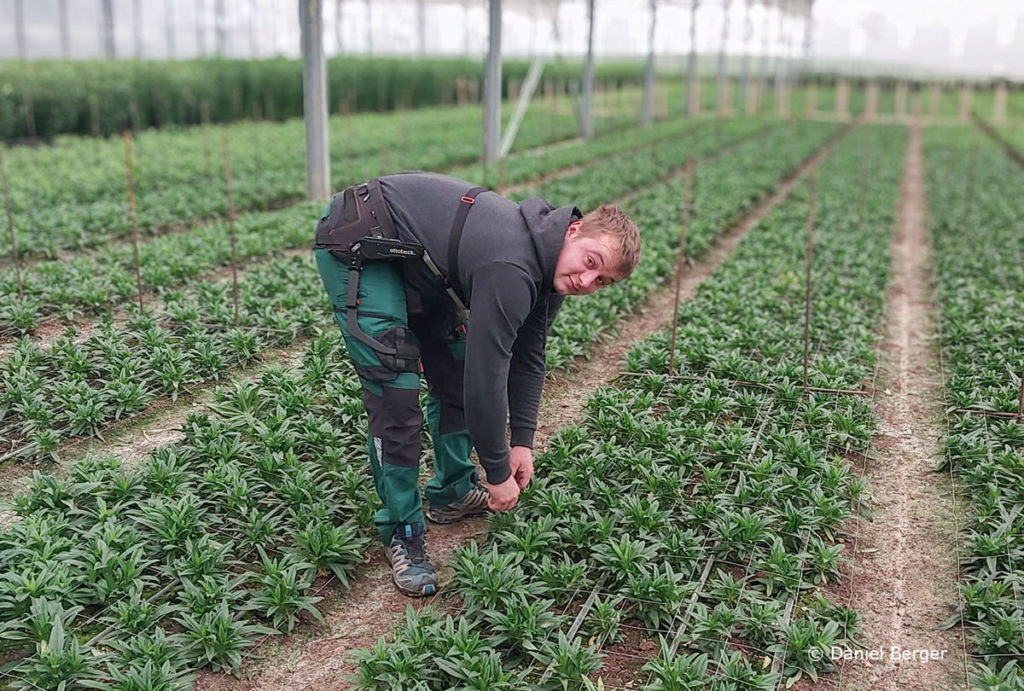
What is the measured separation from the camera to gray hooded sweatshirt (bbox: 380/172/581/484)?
3318 millimetres

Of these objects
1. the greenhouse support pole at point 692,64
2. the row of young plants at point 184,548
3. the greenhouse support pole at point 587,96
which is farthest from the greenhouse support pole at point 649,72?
the row of young plants at point 184,548

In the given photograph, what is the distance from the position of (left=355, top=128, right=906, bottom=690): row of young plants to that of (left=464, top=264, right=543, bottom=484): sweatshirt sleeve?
808 millimetres

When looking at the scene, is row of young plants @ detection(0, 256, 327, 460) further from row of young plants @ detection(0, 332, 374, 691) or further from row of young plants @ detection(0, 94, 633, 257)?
row of young plants @ detection(0, 94, 633, 257)

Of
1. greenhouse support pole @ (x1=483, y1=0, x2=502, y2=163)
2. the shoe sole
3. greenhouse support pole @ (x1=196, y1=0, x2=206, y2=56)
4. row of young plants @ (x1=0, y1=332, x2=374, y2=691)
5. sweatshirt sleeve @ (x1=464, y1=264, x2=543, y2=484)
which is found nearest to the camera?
sweatshirt sleeve @ (x1=464, y1=264, x2=543, y2=484)

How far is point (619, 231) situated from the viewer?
334 cm

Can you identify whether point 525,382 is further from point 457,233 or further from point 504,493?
point 457,233

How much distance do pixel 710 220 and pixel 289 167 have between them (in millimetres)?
6753

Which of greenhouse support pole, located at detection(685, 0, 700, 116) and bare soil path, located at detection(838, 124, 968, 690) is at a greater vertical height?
greenhouse support pole, located at detection(685, 0, 700, 116)

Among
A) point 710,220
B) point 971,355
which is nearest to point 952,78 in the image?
point 710,220

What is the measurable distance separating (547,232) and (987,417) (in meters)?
3.75

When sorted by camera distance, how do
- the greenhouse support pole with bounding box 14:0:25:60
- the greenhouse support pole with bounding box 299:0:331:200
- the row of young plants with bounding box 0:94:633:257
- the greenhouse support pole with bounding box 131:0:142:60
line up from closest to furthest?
the row of young plants with bounding box 0:94:633:257
the greenhouse support pole with bounding box 299:0:331:200
the greenhouse support pole with bounding box 14:0:25:60
the greenhouse support pole with bounding box 131:0:142:60

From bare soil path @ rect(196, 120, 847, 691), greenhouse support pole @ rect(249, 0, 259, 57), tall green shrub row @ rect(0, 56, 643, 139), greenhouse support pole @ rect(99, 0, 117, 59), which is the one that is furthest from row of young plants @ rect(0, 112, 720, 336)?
greenhouse support pole @ rect(249, 0, 259, 57)

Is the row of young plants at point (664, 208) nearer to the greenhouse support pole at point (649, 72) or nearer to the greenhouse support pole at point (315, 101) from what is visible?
the greenhouse support pole at point (315, 101)

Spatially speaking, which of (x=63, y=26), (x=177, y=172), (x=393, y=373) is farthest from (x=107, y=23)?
(x=393, y=373)
